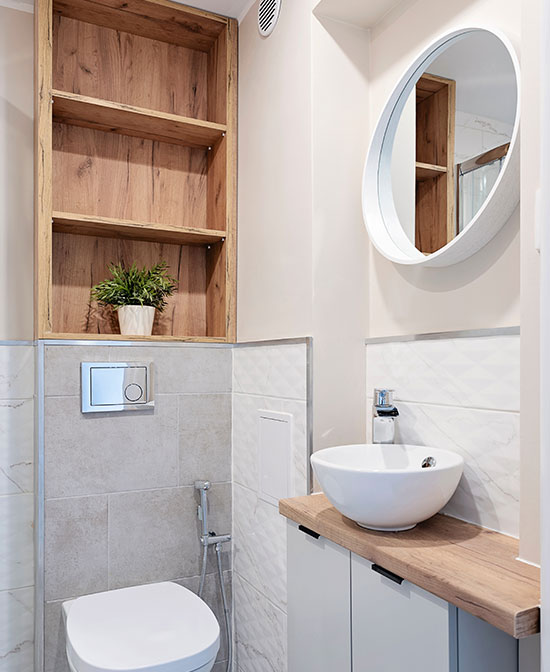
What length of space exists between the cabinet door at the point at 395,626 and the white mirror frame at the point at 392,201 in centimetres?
70

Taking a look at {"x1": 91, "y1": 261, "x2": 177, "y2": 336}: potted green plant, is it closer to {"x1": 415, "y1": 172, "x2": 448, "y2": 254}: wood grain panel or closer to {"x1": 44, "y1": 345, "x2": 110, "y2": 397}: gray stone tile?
{"x1": 44, "y1": 345, "x2": 110, "y2": 397}: gray stone tile

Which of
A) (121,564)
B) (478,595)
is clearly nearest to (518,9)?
(478,595)

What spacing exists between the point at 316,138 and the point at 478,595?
122cm

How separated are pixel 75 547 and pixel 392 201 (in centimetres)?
141

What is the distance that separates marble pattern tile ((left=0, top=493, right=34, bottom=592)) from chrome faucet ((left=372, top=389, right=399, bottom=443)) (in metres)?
1.23

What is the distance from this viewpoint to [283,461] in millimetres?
1725

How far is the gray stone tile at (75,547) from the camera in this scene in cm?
179

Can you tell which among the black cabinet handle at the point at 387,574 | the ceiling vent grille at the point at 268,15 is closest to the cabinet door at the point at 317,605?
the black cabinet handle at the point at 387,574

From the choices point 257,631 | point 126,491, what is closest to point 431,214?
point 126,491

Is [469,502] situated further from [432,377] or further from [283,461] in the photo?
[283,461]

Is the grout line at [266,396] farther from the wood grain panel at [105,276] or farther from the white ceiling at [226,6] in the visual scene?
the white ceiling at [226,6]

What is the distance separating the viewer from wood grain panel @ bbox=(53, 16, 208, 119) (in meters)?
2.05

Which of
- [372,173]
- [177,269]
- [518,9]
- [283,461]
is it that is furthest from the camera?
[177,269]

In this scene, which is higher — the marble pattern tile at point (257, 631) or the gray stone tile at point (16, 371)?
the gray stone tile at point (16, 371)
